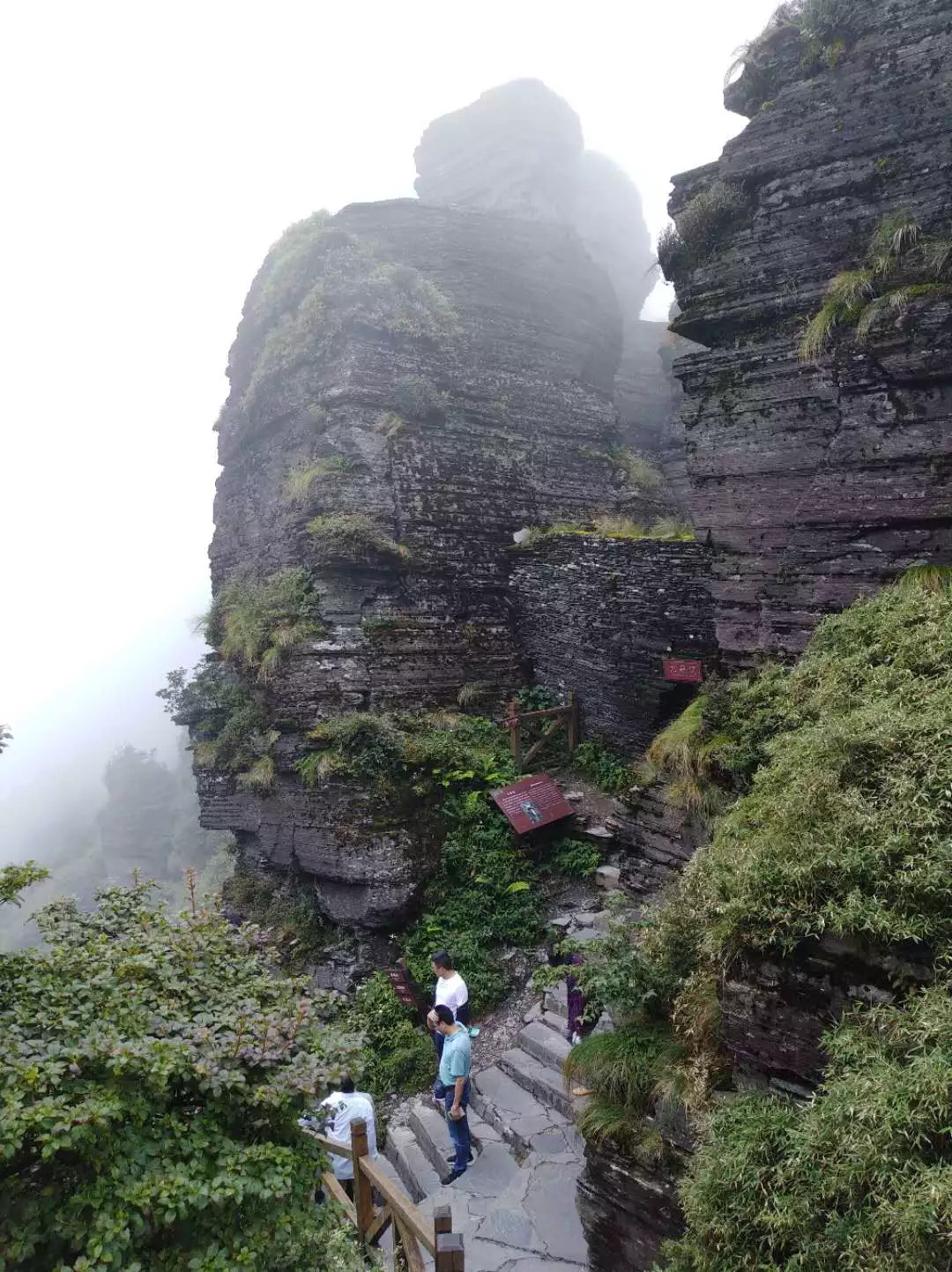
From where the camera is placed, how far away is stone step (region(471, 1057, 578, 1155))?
643 centimetres

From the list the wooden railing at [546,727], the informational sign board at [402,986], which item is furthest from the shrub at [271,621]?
the informational sign board at [402,986]

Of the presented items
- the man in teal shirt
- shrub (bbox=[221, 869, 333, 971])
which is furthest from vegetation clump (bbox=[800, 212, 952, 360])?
shrub (bbox=[221, 869, 333, 971])

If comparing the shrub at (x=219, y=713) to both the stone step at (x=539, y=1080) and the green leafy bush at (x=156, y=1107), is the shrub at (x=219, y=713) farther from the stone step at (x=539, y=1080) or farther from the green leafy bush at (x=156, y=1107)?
the green leafy bush at (x=156, y=1107)

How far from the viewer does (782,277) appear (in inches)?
281

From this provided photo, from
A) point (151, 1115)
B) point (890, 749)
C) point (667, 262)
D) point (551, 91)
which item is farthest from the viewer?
point (551, 91)

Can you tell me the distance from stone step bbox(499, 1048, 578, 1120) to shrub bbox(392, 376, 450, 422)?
11.4m

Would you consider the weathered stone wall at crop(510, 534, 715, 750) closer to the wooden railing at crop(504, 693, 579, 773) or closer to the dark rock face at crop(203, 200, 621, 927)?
the wooden railing at crop(504, 693, 579, 773)

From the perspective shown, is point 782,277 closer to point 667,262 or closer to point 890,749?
point 667,262

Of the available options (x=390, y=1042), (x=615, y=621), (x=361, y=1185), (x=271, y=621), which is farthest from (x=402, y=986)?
(x=615, y=621)

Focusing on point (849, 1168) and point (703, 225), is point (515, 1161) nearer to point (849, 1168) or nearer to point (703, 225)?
point (849, 1168)

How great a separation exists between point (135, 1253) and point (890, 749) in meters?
4.25

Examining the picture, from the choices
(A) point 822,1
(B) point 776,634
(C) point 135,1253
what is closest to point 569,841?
(B) point 776,634

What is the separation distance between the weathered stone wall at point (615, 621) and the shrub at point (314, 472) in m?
3.87

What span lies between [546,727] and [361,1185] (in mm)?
8739
